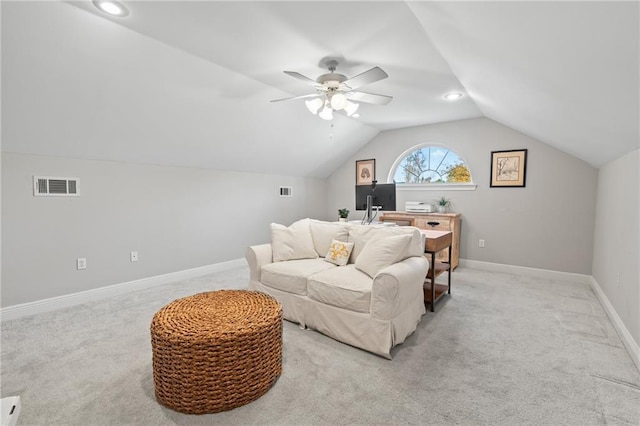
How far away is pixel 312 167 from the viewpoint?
5.86 meters

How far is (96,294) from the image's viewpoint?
3355mm

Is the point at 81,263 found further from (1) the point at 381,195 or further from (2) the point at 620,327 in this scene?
(2) the point at 620,327

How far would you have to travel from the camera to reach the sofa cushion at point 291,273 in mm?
2713

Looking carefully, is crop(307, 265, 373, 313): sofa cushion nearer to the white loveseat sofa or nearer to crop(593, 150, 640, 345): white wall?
the white loveseat sofa

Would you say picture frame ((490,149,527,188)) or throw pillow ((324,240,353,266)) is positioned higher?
picture frame ((490,149,527,188))

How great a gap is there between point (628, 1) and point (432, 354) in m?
2.18

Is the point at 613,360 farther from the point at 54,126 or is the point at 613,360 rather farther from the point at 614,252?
the point at 54,126

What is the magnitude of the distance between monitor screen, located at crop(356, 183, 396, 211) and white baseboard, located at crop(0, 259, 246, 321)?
99.9 inches

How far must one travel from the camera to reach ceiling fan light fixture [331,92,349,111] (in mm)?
2623

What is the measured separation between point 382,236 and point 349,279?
1.85 feet

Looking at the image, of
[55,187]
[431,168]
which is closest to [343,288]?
[55,187]

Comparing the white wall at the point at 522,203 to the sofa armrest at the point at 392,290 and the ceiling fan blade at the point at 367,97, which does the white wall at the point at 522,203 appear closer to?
the ceiling fan blade at the point at 367,97

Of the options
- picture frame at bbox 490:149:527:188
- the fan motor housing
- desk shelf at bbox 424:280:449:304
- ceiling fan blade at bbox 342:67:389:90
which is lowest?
desk shelf at bbox 424:280:449:304

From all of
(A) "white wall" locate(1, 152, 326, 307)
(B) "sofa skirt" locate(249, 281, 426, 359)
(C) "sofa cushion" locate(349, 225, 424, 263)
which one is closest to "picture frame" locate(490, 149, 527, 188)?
(C) "sofa cushion" locate(349, 225, 424, 263)
